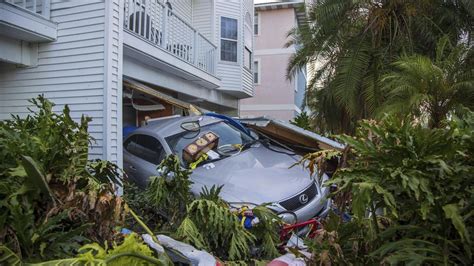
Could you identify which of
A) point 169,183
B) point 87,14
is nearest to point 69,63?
point 87,14

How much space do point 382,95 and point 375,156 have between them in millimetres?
6923

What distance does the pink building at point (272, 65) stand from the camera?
2278 centimetres

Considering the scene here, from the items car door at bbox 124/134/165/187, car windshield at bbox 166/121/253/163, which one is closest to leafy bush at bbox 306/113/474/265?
car windshield at bbox 166/121/253/163

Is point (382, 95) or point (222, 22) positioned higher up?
point (222, 22)

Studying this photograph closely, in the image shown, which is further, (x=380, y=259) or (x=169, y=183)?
(x=169, y=183)

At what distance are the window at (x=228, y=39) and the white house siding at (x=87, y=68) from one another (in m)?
7.79

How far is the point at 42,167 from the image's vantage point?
113 inches

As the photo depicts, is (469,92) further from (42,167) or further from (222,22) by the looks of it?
(222,22)

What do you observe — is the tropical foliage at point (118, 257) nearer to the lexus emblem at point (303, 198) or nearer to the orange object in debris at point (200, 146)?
the lexus emblem at point (303, 198)

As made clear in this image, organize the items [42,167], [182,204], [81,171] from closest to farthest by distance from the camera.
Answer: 1. [42,167]
2. [81,171]
3. [182,204]

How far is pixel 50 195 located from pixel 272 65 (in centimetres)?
2116

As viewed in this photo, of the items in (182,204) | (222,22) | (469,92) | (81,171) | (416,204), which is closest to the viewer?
(416,204)

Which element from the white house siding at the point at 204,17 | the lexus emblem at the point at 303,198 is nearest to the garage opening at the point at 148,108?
the white house siding at the point at 204,17

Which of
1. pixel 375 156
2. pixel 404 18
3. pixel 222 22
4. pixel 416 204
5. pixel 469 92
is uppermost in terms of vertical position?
pixel 222 22
